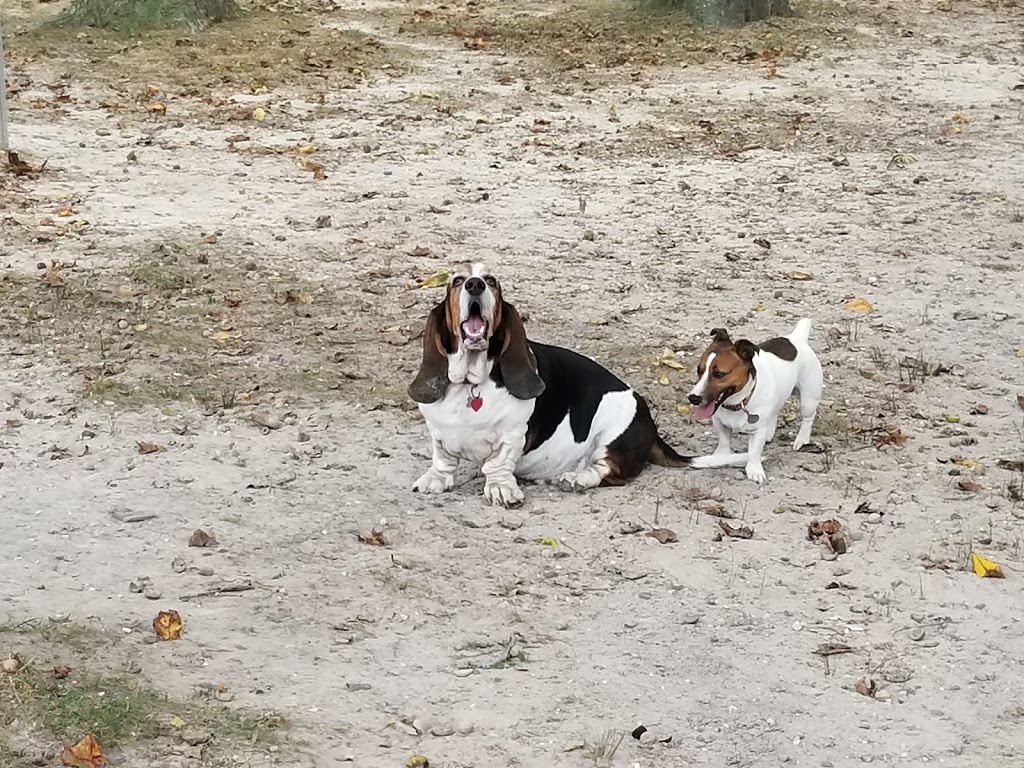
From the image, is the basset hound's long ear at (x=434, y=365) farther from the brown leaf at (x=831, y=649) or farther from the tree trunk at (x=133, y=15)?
the tree trunk at (x=133, y=15)

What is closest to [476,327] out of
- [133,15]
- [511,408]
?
[511,408]

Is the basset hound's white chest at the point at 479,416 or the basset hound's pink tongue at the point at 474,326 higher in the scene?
the basset hound's pink tongue at the point at 474,326

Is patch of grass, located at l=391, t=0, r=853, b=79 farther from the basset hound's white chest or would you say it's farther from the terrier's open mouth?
the basset hound's white chest

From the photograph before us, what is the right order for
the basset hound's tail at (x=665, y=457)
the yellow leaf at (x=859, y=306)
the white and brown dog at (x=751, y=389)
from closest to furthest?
the white and brown dog at (x=751, y=389) → the basset hound's tail at (x=665, y=457) → the yellow leaf at (x=859, y=306)

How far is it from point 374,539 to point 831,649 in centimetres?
180

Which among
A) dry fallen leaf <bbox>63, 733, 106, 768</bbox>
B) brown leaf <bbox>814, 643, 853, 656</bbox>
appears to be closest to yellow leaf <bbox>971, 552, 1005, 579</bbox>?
brown leaf <bbox>814, 643, 853, 656</bbox>

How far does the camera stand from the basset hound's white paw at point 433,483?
20.7 ft

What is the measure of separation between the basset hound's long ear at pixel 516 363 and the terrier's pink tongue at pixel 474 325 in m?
0.13

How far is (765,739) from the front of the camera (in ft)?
14.9

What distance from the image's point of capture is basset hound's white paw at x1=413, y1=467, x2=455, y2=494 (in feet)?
20.7

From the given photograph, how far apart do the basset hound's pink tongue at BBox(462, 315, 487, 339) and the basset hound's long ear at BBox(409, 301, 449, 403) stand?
16cm

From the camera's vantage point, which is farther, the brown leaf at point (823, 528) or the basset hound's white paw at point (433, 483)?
the basset hound's white paw at point (433, 483)

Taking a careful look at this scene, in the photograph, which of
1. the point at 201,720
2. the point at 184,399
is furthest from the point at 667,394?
the point at 201,720

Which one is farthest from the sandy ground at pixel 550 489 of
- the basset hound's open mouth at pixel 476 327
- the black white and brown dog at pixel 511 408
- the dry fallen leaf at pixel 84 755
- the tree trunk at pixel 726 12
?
the tree trunk at pixel 726 12
